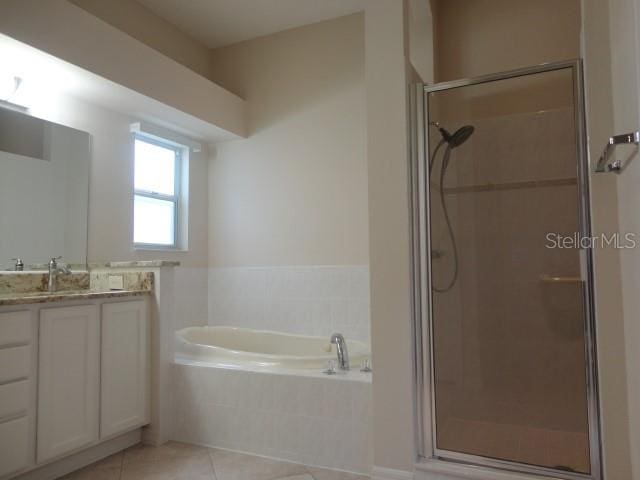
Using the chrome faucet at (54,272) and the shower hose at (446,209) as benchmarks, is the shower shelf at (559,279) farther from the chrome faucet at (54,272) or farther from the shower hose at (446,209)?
the chrome faucet at (54,272)

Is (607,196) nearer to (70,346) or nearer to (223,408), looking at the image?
(223,408)

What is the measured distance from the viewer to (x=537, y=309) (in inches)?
80.1

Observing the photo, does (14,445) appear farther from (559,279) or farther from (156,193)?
(559,279)

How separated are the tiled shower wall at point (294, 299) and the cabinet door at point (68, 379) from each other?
4.94ft

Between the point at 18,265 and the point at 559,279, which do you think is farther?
the point at 18,265

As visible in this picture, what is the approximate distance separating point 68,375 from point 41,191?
1193 mm

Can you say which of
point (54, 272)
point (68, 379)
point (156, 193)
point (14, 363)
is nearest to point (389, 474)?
point (68, 379)

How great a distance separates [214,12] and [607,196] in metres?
2.96

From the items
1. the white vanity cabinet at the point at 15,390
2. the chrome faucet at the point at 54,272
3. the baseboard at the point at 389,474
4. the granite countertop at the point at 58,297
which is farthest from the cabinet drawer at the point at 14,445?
the baseboard at the point at 389,474

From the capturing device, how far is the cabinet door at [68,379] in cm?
197

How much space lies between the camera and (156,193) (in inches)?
138

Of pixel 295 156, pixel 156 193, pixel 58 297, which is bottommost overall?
pixel 58 297

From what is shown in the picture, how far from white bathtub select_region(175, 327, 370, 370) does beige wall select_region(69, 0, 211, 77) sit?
2.15 m

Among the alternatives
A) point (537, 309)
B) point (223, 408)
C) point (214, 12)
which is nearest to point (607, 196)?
point (537, 309)
